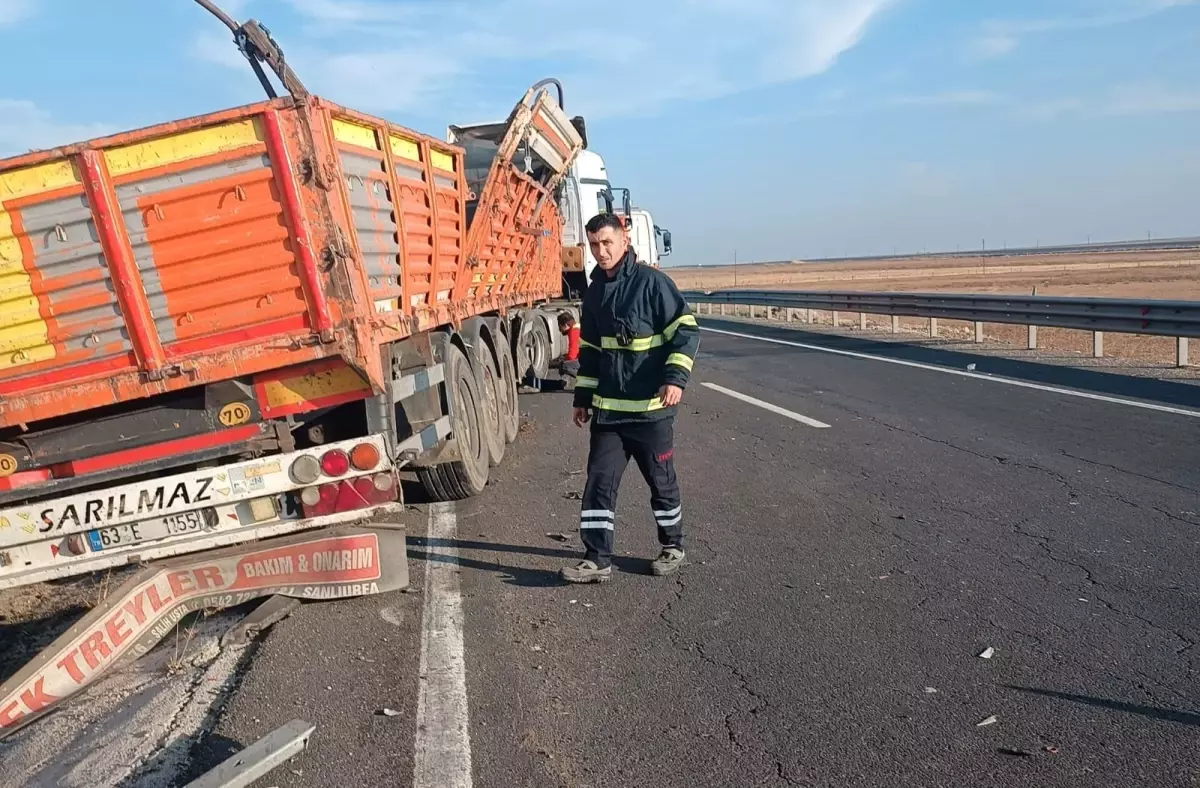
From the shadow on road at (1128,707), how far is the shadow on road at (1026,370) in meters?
7.03

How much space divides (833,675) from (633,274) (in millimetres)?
2300

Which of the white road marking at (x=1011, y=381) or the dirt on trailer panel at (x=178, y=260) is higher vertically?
the dirt on trailer panel at (x=178, y=260)

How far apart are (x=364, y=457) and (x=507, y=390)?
437cm

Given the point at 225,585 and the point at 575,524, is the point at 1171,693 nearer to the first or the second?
the point at 575,524

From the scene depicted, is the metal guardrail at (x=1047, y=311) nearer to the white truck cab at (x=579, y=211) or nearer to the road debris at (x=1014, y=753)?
the white truck cab at (x=579, y=211)

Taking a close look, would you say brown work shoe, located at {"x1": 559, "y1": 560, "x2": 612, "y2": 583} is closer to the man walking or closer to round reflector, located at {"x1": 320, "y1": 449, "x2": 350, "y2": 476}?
the man walking

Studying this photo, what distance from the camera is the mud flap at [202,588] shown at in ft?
12.8

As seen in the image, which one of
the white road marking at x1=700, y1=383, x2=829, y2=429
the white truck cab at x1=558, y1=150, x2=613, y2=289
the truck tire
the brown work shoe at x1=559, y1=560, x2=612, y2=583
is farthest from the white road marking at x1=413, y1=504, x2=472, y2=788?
the white truck cab at x1=558, y1=150, x2=613, y2=289

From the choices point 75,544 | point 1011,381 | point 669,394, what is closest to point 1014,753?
point 669,394

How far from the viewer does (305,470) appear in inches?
185

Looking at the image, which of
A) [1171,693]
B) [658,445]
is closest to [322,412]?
[658,445]

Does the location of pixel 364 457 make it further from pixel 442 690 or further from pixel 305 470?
pixel 442 690

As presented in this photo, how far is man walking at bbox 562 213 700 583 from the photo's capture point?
5.00 metres

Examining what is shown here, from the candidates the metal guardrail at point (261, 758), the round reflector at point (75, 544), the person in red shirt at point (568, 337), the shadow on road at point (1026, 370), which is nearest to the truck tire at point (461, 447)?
the round reflector at point (75, 544)
